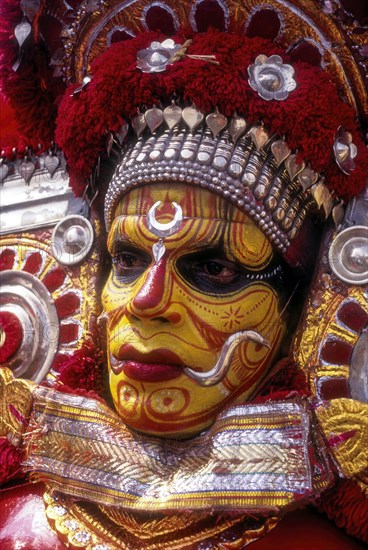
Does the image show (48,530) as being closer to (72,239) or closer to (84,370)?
(84,370)

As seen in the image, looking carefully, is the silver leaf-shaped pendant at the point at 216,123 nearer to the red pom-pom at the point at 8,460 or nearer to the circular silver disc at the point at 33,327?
the circular silver disc at the point at 33,327

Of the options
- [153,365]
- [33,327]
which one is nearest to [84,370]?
[33,327]

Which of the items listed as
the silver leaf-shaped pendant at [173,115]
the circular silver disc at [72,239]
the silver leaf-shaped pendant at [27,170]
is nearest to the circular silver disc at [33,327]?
the circular silver disc at [72,239]

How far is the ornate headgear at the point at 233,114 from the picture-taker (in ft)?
8.63

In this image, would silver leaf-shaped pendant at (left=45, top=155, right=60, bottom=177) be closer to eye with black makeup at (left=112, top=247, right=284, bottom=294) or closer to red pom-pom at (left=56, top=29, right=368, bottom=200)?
red pom-pom at (left=56, top=29, right=368, bottom=200)

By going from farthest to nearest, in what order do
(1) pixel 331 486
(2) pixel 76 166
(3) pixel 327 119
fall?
(2) pixel 76 166
(3) pixel 327 119
(1) pixel 331 486

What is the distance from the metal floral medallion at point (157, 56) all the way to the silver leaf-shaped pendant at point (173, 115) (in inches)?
4.6

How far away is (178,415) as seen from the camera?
8.54ft

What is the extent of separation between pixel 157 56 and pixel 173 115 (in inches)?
7.8

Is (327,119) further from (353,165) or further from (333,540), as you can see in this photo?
(333,540)

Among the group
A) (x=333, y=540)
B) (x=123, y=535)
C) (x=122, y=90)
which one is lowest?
(x=123, y=535)

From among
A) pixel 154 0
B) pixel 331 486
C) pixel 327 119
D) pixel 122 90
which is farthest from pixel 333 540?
pixel 154 0

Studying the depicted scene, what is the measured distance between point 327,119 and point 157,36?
61 cm

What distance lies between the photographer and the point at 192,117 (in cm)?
267
